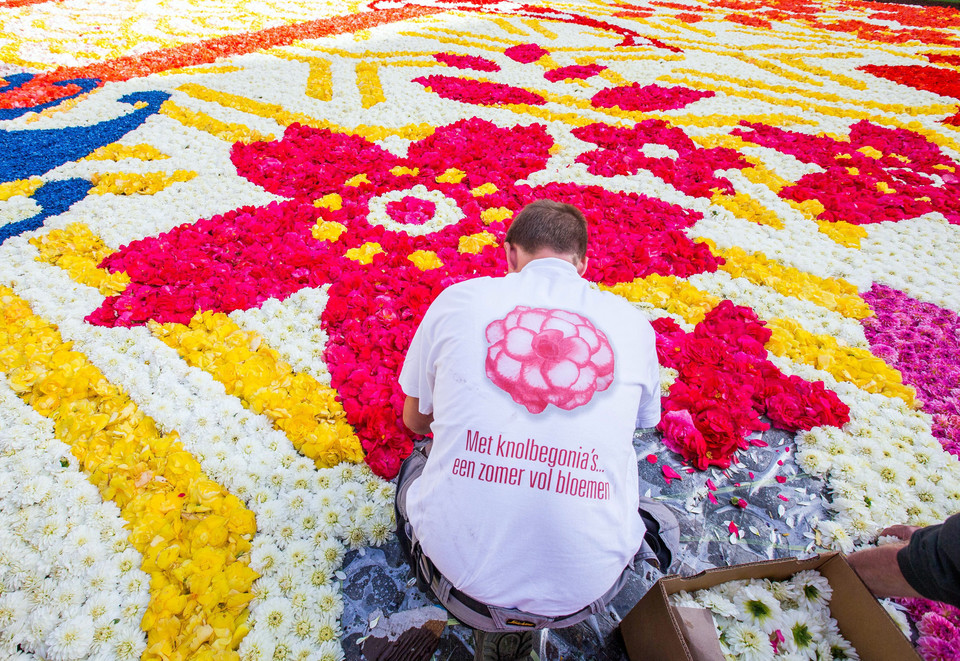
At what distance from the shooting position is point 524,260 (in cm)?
185

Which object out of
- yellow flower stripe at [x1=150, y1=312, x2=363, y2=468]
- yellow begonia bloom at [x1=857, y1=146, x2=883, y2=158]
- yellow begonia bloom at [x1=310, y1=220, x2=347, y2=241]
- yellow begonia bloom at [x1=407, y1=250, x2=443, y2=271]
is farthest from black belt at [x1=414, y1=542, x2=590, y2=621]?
yellow begonia bloom at [x1=857, y1=146, x2=883, y2=158]

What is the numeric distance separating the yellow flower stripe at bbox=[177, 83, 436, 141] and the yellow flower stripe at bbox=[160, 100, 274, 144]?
45 cm

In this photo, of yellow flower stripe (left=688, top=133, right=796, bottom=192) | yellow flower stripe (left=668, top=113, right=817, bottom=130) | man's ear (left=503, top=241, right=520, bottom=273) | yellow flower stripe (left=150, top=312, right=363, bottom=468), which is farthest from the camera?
yellow flower stripe (left=668, top=113, right=817, bottom=130)

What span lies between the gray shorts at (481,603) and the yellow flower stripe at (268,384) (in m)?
0.73

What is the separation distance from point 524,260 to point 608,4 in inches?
698

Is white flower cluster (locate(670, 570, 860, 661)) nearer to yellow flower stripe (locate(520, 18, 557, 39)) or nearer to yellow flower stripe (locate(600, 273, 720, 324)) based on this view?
yellow flower stripe (locate(600, 273, 720, 324))

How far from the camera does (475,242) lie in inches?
149

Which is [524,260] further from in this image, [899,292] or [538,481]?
[899,292]

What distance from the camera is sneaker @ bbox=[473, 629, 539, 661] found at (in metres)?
1.64

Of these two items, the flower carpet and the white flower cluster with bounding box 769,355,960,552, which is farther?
the white flower cluster with bounding box 769,355,960,552

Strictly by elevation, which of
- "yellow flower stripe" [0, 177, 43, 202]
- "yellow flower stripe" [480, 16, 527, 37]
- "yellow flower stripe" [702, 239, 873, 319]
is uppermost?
"yellow flower stripe" [480, 16, 527, 37]

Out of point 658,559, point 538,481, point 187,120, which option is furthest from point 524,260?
point 187,120

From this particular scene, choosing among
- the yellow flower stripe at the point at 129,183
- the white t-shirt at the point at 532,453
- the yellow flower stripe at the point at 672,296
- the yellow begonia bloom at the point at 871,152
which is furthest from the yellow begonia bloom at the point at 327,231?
the yellow begonia bloom at the point at 871,152

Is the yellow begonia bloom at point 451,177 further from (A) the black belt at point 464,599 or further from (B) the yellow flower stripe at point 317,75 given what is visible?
(A) the black belt at point 464,599
